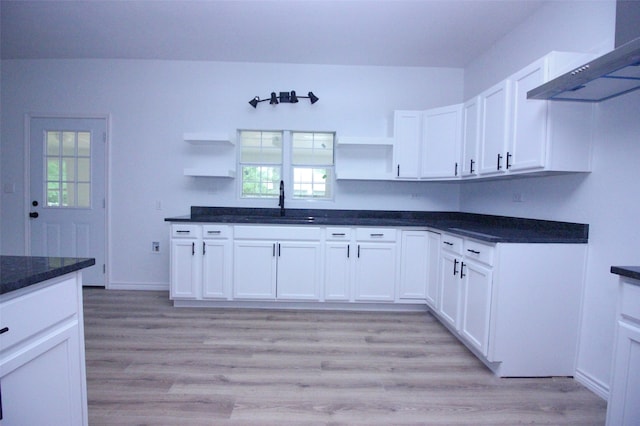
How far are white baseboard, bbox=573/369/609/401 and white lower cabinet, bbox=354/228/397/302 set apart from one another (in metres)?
1.50

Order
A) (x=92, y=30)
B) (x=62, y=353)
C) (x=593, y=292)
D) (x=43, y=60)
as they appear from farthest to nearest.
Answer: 1. (x=43, y=60)
2. (x=92, y=30)
3. (x=593, y=292)
4. (x=62, y=353)

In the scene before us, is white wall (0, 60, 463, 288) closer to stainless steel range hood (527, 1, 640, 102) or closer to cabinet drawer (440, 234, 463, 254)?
cabinet drawer (440, 234, 463, 254)

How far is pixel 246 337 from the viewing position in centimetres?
250

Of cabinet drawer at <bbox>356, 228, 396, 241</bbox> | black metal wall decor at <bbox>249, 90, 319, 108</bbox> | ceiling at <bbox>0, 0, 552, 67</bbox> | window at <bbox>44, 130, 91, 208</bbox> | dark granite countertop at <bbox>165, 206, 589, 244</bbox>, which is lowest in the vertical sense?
cabinet drawer at <bbox>356, 228, 396, 241</bbox>

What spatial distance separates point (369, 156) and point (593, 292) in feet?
7.94

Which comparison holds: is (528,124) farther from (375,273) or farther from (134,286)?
(134,286)

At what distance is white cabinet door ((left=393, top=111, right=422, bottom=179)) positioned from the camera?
334 cm

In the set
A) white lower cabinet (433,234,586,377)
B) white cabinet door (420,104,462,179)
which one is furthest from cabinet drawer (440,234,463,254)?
white cabinet door (420,104,462,179)

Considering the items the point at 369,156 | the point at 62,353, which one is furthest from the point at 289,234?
the point at 62,353

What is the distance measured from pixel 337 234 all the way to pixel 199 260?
4.78ft

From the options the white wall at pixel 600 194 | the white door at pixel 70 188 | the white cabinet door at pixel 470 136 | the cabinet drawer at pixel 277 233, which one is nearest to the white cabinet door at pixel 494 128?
the white cabinet door at pixel 470 136

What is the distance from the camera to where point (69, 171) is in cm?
368

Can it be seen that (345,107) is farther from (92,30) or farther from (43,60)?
(43,60)

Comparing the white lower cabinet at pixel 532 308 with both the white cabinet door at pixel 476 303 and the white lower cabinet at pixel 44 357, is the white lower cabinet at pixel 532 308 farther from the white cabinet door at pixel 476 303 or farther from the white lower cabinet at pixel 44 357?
the white lower cabinet at pixel 44 357
